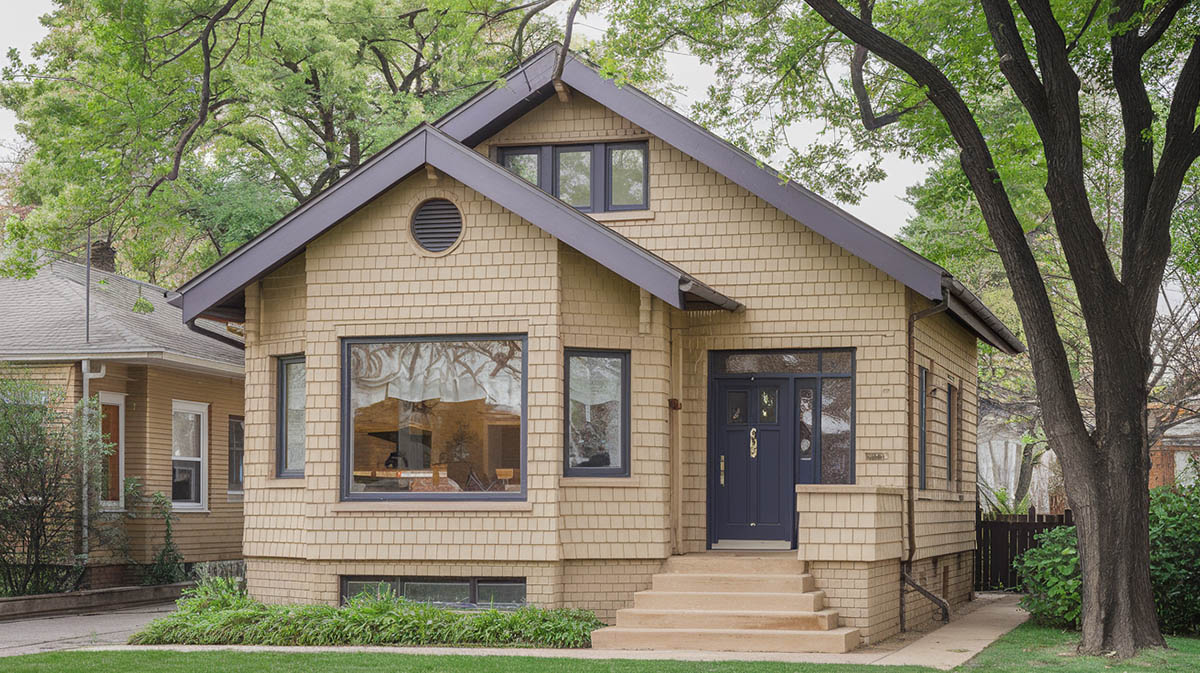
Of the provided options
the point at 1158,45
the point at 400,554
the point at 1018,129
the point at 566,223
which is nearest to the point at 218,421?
the point at 400,554

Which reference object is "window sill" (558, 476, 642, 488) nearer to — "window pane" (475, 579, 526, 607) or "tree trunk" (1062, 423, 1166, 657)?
"window pane" (475, 579, 526, 607)

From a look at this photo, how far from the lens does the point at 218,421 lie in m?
22.2

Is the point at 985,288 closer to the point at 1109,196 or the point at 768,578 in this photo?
the point at 1109,196

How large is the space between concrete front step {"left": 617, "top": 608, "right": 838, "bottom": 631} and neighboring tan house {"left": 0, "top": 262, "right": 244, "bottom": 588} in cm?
760

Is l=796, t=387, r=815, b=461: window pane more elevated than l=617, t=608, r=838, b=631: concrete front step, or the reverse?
l=796, t=387, r=815, b=461: window pane

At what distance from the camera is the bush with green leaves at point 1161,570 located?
14820 millimetres

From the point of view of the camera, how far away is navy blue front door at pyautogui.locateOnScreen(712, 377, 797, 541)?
614 inches

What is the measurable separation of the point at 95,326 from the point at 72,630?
6.12m

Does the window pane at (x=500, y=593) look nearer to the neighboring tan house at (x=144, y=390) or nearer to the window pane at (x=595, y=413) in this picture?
the window pane at (x=595, y=413)

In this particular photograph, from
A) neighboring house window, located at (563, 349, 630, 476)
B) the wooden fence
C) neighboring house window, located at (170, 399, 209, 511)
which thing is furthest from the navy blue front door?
neighboring house window, located at (170, 399, 209, 511)

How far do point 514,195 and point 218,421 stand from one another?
10.4 m

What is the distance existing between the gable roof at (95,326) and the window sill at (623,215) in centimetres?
556

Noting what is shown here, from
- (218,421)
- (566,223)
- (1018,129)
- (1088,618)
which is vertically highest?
(1018,129)

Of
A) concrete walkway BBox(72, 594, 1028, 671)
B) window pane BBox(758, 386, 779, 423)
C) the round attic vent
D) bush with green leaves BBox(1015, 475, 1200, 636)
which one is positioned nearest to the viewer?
concrete walkway BBox(72, 594, 1028, 671)
